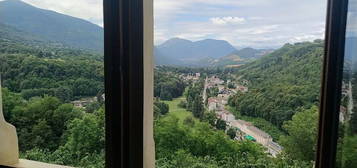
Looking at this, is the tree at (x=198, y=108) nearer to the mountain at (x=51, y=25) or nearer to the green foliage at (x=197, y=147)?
the green foliage at (x=197, y=147)

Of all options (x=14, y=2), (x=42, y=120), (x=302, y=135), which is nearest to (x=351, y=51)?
(x=302, y=135)

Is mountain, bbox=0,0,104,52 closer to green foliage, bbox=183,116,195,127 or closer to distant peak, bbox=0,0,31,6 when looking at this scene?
distant peak, bbox=0,0,31,6

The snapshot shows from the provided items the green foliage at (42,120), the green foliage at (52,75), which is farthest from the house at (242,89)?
the green foliage at (42,120)

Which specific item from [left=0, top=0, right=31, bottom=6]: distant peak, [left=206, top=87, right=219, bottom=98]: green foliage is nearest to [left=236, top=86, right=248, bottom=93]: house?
[left=206, top=87, right=219, bottom=98]: green foliage

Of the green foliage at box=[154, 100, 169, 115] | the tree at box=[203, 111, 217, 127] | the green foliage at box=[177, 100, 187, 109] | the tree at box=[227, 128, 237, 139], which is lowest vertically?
the tree at box=[227, 128, 237, 139]

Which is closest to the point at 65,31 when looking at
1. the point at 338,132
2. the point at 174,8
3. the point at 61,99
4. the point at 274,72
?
the point at 61,99

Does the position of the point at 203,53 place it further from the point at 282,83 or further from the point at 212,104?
the point at 282,83

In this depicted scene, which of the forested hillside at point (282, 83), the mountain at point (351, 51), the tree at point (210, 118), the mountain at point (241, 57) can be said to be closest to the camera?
the mountain at point (351, 51)
